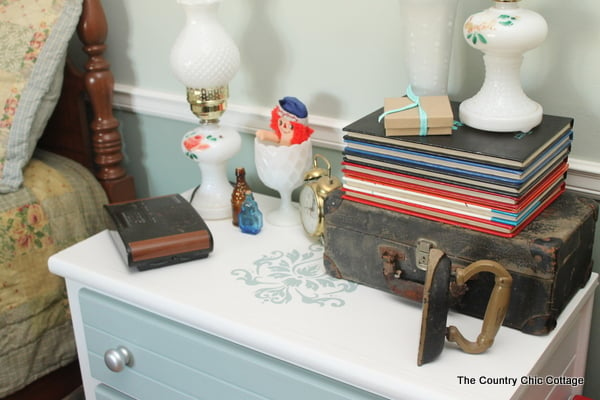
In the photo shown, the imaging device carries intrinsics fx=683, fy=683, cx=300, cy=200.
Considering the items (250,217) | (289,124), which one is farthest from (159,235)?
(289,124)

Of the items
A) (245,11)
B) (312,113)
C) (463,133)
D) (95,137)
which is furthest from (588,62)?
(95,137)

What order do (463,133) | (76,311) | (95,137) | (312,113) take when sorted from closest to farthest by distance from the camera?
(463,133), (76,311), (312,113), (95,137)

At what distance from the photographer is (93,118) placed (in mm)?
1671

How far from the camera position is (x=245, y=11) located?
54.4 inches

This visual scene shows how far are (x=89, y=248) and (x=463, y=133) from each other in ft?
2.24

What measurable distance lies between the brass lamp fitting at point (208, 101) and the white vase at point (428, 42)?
40 centimetres

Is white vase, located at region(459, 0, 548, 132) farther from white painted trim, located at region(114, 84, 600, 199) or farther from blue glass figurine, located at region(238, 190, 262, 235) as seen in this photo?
blue glass figurine, located at region(238, 190, 262, 235)

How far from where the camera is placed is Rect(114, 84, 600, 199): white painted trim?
1.10 meters

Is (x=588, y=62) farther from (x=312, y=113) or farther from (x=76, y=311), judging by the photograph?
(x=76, y=311)

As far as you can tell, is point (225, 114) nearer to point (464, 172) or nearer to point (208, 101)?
point (208, 101)

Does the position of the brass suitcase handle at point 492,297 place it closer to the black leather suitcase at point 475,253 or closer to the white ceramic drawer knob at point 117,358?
the black leather suitcase at point 475,253

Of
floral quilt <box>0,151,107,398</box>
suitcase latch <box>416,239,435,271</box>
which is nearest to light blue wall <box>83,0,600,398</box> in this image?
floral quilt <box>0,151,107,398</box>

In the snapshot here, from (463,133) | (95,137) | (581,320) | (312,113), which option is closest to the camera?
(463,133)

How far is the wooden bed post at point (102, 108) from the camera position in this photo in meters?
1.51
